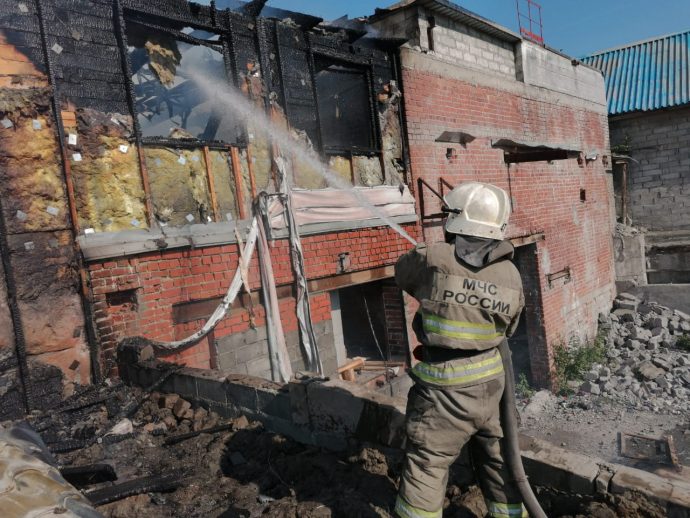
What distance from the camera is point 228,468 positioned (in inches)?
146

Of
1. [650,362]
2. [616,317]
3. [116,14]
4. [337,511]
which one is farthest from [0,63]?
[616,317]

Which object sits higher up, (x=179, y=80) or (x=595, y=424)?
(x=179, y=80)

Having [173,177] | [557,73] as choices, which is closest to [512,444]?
[173,177]

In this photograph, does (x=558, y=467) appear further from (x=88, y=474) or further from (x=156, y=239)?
(x=156, y=239)

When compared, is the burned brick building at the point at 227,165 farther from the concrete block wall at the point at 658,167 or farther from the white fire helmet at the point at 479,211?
the concrete block wall at the point at 658,167

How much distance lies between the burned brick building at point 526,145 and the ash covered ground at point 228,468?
475 centimetres

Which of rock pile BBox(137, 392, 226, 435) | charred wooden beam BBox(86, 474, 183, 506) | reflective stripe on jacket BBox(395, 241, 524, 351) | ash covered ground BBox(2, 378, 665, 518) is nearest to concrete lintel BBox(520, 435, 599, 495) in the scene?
ash covered ground BBox(2, 378, 665, 518)

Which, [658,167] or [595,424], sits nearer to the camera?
[595,424]

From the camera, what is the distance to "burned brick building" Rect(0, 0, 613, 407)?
455cm

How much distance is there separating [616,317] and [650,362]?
2336 millimetres

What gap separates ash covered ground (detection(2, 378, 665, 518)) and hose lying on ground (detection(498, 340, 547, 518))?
0.93 ft

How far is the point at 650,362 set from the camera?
1070 centimetres

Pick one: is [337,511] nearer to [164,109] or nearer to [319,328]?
[319,328]

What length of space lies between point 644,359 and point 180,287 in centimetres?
1031
